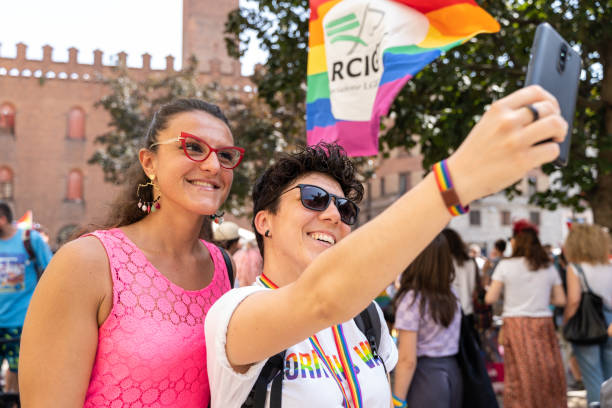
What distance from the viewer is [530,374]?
6242 mm

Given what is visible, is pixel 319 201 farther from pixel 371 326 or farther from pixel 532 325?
pixel 532 325

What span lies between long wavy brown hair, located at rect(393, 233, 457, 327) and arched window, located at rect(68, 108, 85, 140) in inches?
1574

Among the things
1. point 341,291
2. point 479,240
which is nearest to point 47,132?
point 479,240

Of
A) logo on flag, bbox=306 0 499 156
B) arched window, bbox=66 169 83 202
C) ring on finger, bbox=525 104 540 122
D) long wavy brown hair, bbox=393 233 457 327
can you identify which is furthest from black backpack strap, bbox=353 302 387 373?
arched window, bbox=66 169 83 202

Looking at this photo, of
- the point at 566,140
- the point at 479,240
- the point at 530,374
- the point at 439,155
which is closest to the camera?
the point at 566,140

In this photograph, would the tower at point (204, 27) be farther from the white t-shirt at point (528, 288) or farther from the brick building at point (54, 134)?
the white t-shirt at point (528, 288)

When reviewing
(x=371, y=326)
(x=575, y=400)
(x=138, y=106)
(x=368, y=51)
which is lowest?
(x=575, y=400)

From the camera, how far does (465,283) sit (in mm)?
6852

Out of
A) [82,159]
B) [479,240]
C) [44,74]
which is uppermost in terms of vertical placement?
[44,74]

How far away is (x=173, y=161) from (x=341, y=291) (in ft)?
4.26

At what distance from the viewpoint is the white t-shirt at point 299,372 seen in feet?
5.52

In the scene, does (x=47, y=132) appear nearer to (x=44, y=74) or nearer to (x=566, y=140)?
(x=44, y=74)

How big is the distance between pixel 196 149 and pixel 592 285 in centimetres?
529

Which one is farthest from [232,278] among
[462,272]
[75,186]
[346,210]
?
[75,186]
